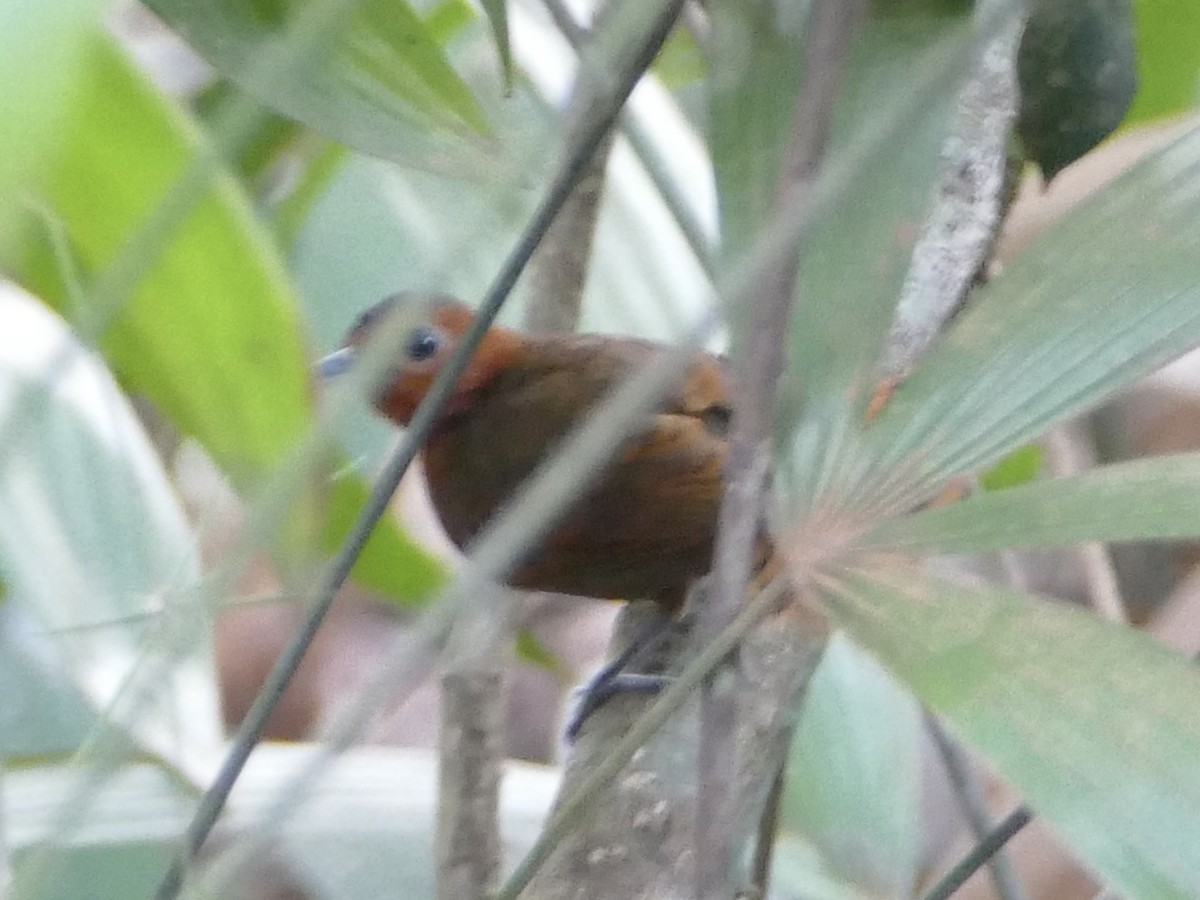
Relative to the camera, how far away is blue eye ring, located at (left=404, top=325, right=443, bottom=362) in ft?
3.45

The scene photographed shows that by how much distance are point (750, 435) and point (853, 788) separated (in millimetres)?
628

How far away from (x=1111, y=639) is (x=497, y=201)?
205 millimetres

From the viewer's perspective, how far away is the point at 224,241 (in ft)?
2.69

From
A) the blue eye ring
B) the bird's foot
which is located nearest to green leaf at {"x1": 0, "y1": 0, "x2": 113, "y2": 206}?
the bird's foot

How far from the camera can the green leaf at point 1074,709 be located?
12.4 inches

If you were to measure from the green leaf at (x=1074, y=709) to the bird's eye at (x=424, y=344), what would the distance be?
68 centimetres

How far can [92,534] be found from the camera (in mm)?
949

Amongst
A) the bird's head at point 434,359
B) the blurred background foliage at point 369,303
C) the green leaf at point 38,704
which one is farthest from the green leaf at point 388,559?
the green leaf at point 38,704

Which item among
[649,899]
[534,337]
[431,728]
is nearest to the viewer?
[649,899]

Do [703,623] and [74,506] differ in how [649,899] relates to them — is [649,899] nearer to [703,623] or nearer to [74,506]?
[703,623]

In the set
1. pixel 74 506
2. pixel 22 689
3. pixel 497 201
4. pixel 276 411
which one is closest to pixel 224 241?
pixel 276 411

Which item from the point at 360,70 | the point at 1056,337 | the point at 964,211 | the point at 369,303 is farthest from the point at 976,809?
the point at 369,303

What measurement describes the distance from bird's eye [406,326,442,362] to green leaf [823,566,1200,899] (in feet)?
2.24

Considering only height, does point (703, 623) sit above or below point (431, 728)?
above
